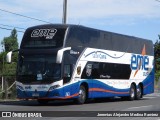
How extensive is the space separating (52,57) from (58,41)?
32.5 inches

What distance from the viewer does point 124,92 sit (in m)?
28.8

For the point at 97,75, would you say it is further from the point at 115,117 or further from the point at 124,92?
the point at 115,117

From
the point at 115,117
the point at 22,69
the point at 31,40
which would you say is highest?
the point at 31,40

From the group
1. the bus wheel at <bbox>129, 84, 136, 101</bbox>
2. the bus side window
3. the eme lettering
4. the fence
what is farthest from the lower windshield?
the bus wheel at <bbox>129, 84, 136, 101</bbox>

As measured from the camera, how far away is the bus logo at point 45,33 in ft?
75.2

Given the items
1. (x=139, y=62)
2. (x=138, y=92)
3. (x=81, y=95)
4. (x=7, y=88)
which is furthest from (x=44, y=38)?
(x=138, y=92)

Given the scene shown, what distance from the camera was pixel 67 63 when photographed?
74.9ft

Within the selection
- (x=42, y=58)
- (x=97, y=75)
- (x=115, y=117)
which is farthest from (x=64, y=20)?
(x=115, y=117)

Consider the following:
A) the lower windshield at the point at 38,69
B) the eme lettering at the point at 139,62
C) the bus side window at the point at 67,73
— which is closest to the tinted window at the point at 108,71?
the eme lettering at the point at 139,62

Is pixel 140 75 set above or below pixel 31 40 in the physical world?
below

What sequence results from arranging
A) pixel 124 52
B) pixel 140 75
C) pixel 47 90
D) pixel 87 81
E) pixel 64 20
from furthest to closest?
pixel 64 20 → pixel 140 75 → pixel 124 52 → pixel 87 81 → pixel 47 90

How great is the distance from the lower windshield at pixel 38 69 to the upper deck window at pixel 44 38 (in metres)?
0.61

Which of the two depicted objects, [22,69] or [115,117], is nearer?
[115,117]

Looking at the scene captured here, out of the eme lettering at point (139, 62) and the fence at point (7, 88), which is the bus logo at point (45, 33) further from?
the eme lettering at point (139, 62)
